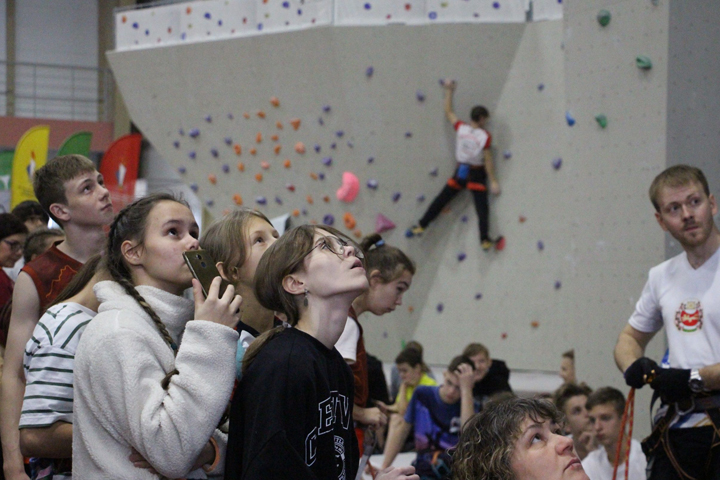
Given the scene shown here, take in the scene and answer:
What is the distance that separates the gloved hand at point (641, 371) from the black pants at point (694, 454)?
0.22 metres

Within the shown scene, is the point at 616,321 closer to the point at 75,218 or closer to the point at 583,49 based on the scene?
the point at 583,49

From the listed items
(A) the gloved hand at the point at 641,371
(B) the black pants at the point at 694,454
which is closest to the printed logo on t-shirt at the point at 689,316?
(A) the gloved hand at the point at 641,371

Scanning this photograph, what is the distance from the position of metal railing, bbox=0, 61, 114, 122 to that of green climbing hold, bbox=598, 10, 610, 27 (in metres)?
12.7

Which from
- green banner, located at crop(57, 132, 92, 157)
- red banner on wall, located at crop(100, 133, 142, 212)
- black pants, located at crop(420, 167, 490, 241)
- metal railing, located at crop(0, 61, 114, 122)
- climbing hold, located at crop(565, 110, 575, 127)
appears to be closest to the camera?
climbing hold, located at crop(565, 110, 575, 127)

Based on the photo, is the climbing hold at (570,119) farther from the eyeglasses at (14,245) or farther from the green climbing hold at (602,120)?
the eyeglasses at (14,245)

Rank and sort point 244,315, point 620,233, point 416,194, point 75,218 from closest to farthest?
point 244,315
point 75,218
point 620,233
point 416,194

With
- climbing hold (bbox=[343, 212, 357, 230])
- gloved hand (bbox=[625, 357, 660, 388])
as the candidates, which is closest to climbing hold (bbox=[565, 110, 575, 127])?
gloved hand (bbox=[625, 357, 660, 388])

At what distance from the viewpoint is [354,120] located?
8.49 metres

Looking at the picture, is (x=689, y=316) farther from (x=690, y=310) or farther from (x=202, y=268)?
(x=202, y=268)

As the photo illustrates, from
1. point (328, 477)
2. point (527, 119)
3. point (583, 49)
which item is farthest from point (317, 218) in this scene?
point (328, 477)

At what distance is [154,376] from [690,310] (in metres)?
1.95

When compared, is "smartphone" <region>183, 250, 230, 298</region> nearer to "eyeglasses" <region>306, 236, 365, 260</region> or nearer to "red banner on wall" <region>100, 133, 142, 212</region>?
"eyeglasses" <region>306, 236, 365, 260</region>

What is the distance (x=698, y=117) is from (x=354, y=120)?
444cm

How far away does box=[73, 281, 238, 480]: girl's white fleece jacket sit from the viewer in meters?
1.77
